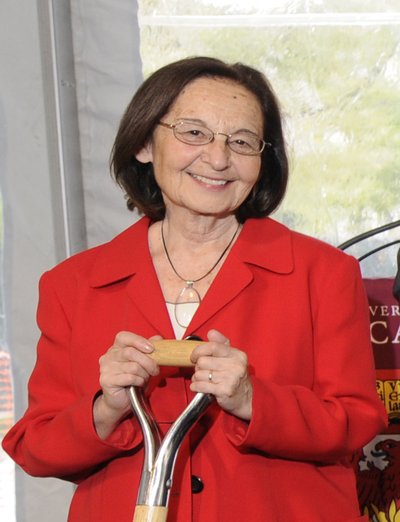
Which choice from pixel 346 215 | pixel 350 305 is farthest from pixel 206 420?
pixel 346 215

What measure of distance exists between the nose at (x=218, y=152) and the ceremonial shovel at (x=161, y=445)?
409 mm

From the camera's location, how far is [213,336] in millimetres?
1817

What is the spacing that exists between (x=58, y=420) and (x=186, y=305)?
333mm

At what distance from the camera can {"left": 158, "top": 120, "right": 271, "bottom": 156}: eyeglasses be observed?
212 centimetres

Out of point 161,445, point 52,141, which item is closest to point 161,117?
point 161,445

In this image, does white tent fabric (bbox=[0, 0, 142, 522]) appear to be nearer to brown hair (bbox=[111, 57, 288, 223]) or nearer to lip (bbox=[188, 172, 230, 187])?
brown hair (bbox=[111, 57, 288, 223])

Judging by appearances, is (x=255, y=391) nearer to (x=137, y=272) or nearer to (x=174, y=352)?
(x=174, y=352)

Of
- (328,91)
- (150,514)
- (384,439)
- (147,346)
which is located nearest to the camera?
(150,514)

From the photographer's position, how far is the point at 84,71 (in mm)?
3043

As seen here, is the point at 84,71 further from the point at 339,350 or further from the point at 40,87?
the point at 339,350

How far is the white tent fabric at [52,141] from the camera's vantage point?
301 cm

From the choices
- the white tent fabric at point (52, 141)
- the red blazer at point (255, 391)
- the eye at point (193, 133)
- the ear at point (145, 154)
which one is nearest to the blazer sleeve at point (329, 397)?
the red blazer at point (255, 391)

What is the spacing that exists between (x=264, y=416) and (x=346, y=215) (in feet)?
3.97

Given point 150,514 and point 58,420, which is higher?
point 58,420
